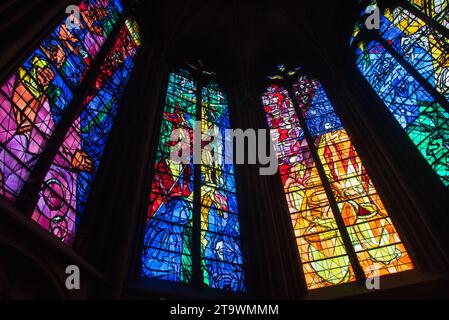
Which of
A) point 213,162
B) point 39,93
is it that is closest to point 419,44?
point 213,162

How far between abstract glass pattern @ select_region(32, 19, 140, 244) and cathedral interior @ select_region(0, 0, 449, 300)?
0.03 metres

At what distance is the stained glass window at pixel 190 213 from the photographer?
17.8ft

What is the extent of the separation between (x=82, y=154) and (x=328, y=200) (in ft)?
13.7

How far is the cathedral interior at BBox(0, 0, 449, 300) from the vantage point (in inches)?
155

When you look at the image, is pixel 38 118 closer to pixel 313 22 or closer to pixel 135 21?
pixel 135 21

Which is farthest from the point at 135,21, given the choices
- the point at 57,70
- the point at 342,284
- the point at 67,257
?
the point at 342,284

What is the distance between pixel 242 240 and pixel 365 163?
264 centimetres

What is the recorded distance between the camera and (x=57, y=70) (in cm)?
487

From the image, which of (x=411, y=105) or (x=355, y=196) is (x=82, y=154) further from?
(x=411, y=105)

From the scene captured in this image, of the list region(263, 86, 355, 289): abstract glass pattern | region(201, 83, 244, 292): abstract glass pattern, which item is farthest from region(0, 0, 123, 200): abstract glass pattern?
region(263, 86, 355, 289): abstract glass pattern

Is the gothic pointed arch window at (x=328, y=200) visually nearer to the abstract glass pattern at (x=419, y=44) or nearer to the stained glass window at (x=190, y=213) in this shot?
the stained glass window at (x=190, y=213)

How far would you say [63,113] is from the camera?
481 centimetres

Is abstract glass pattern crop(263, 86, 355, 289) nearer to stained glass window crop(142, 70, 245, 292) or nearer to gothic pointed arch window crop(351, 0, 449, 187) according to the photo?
stained glass window crop(142, 70, 245, 292)

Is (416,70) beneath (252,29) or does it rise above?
beneath
